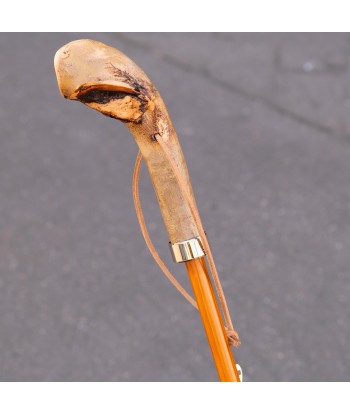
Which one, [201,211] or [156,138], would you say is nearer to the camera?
Answer: [156,138]

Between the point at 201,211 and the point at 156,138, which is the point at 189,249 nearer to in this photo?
the point at 156,138

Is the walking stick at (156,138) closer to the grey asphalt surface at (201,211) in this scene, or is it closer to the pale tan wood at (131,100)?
the pale tan wood at (131,100)

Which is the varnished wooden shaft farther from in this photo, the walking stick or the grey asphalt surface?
the grey asphalt surface

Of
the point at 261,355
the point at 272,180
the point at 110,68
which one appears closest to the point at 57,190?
the point at 272,180

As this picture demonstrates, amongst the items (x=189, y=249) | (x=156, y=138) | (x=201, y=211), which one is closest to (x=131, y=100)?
(x=156, y=138)

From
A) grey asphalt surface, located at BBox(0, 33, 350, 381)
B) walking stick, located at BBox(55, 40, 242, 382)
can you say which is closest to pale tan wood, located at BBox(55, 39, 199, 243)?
walking stick, located at BBox(55, 40, 242, 382)

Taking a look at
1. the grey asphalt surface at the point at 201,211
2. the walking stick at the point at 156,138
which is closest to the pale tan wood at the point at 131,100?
the walking stick at the point at 156,138

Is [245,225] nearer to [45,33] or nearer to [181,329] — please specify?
[181,329]
